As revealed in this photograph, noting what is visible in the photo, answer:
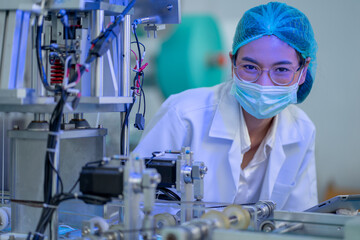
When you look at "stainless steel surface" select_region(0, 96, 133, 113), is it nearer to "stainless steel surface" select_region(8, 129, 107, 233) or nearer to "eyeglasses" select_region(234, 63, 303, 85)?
"stainless steel surface" select_region(8, 129, 107, 233)

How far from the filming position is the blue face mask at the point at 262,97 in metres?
1.74

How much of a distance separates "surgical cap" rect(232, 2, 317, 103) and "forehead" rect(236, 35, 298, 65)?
0.02 m

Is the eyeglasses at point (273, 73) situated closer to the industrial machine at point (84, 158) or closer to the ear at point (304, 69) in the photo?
the ear at point (304, 69)

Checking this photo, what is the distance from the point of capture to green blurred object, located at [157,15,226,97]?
2.24m

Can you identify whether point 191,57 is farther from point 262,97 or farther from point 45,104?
point 45,104

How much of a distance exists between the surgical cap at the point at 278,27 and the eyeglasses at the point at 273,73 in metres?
0.09

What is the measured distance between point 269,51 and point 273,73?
0.08 m

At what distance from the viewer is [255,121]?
1.96 meters

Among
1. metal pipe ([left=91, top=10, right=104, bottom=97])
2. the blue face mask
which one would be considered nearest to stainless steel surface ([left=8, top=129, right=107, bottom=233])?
metal pipe ([left=91, top=10, right=104, bottom=97])

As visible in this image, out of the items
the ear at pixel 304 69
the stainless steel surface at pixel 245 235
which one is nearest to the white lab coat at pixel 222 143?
the ear at pixel 304 69

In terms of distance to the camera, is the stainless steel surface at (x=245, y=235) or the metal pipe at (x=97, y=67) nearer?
the stainless steel surface at (x=245, y=235)

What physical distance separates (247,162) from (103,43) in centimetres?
102

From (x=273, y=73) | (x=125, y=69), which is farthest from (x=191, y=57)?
(x=125, y=69)

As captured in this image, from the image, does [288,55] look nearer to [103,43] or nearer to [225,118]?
[225,118]
